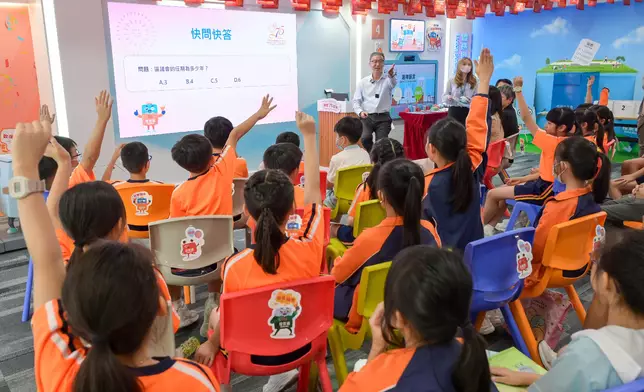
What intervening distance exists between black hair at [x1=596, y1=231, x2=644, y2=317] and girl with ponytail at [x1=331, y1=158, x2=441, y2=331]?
2.29 ft

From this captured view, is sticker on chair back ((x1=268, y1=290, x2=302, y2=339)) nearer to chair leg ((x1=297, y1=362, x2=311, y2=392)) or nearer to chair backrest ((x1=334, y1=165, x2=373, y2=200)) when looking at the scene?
chair leg ((x1=297, y1=362, x2=311, y2=392))

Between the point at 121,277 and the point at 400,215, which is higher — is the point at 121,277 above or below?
above

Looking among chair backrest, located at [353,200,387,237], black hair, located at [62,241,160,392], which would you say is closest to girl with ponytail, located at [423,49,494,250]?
chair backrest, located at [353,200,387,237]

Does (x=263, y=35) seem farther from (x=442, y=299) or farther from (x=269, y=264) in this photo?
(x=442, y=299)

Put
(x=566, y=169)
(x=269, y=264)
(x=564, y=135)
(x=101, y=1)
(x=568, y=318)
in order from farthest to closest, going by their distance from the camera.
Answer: (x=101, y=1) < (x=564, y=135) < (x=568, y=318) < (x=566, y=169) < (x=269, y=264)

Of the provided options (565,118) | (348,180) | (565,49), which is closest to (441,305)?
(348,180)

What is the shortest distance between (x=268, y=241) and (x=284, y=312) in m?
0.24

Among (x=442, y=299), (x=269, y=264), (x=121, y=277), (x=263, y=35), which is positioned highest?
(x=263, y=35)

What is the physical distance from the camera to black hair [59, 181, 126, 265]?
5.03 feet

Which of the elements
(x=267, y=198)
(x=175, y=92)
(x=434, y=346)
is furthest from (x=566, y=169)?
(x=175, y=92)

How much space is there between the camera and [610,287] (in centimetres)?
132

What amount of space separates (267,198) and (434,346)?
850 millimetres

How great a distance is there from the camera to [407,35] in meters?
8.44

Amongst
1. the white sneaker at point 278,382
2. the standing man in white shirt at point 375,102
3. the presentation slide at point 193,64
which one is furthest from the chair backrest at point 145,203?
the standing man in white shirt at point 375,102
